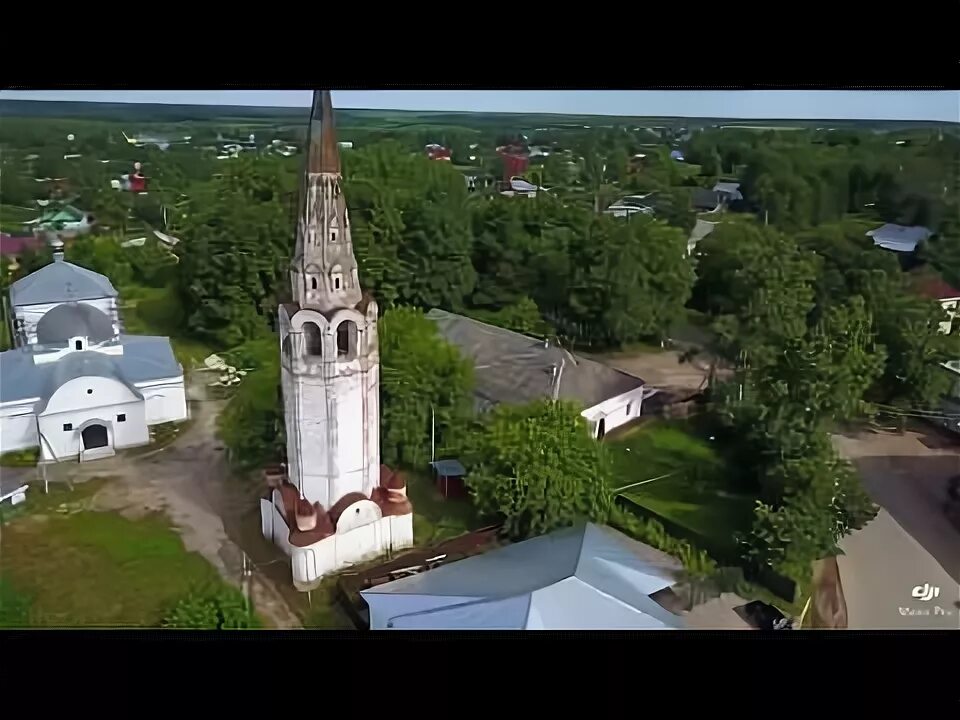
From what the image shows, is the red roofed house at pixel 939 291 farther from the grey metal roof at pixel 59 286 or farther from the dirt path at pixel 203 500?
the grey metal roof at pixel 59 286

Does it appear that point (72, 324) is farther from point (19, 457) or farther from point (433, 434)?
point (433, 434)

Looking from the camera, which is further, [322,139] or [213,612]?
[213,612]

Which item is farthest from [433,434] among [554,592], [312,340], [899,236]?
[899,236]

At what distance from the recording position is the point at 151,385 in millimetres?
1750

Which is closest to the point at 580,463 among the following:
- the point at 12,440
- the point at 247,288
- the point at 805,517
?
the point at 805,517

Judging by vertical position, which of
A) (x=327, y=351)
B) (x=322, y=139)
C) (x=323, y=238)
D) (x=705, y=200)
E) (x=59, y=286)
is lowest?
(x=327, y=351)

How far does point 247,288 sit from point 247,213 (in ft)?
0.56

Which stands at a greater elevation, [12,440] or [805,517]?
[12,440]

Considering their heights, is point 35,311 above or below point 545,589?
above

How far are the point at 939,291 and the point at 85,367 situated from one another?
198 centimetres

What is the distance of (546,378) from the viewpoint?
178cm

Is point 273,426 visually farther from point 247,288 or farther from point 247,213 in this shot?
point 247,213

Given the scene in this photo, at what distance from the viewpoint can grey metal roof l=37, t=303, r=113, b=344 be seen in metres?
1.72
